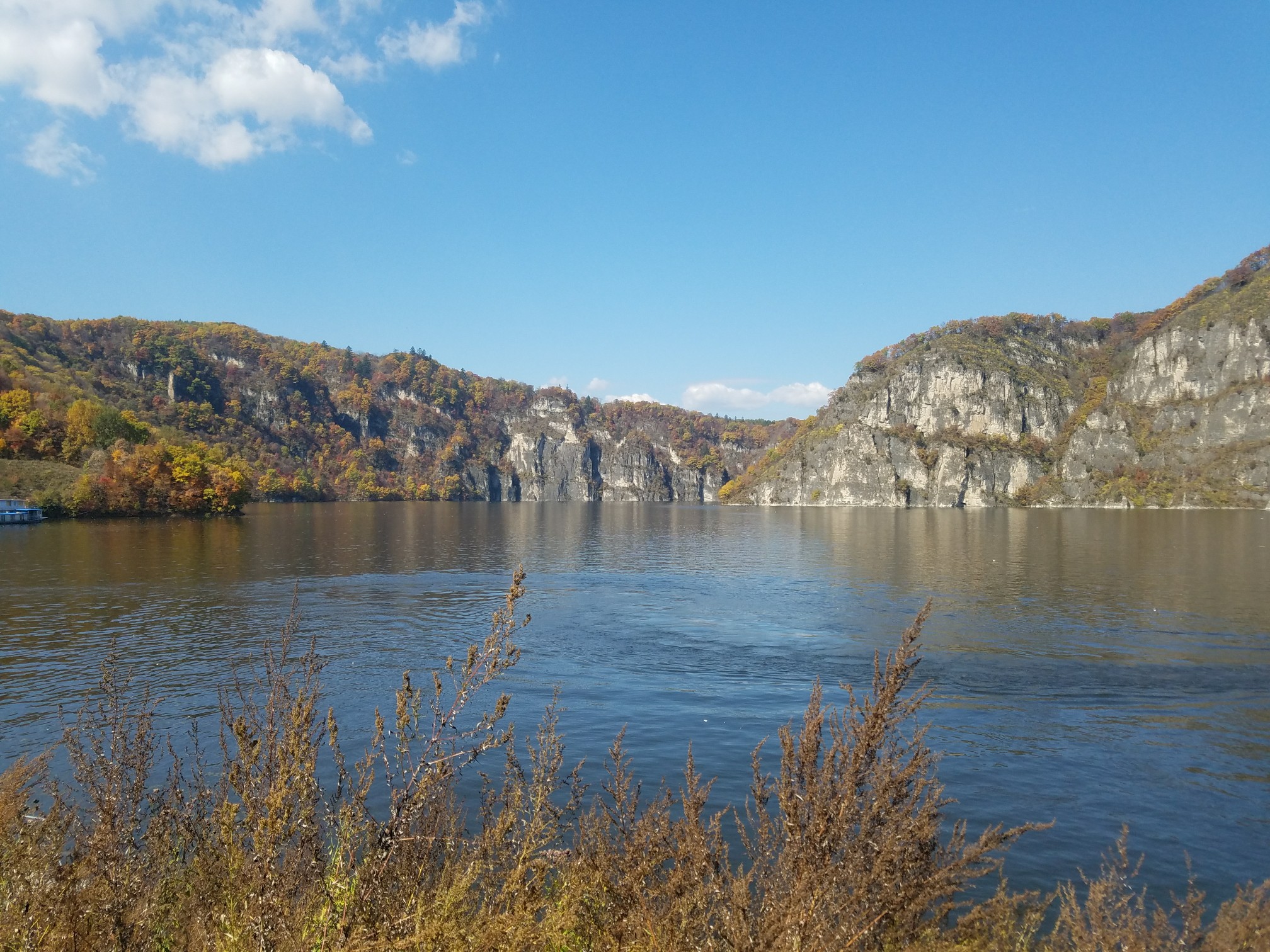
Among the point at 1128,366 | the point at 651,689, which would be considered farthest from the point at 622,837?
the point at 1128,366

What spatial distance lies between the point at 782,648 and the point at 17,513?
80.9 metres

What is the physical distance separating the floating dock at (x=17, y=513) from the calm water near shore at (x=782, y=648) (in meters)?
21.6

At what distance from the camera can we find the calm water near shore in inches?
505

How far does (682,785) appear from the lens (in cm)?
1231

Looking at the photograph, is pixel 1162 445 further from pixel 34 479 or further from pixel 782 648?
pixel 34 479

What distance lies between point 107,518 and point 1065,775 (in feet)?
308

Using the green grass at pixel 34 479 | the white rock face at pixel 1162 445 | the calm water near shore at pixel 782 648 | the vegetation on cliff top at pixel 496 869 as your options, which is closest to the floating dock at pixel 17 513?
the green grass at pixel 34 479

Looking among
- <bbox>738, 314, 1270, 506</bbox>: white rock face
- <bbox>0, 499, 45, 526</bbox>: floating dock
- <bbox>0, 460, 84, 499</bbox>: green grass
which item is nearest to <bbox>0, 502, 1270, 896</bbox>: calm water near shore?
<bbox>0, 499, 45, 526</bbox>: floating dock

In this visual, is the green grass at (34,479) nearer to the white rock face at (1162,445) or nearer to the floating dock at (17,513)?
the floating dock at (17,513)

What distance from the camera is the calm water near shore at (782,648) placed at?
12.8 m

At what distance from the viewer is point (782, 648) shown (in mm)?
24141

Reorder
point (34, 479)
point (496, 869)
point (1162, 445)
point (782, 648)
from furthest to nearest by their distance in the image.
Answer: point (1162, 445) → point (34, 479) → point (782, 648) → point (496, 869)

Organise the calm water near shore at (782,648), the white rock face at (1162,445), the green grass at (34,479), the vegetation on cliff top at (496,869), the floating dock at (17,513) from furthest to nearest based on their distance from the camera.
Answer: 1. the white rock face at (1162,445)
2. the green grass at (34,479)
3. the floating dock at (17,513)
4. the calm water near shore at (782,648)
5. the vegetation on cliff top at (496,869)

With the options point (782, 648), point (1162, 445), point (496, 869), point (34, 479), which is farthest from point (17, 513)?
point (1162, 445)
